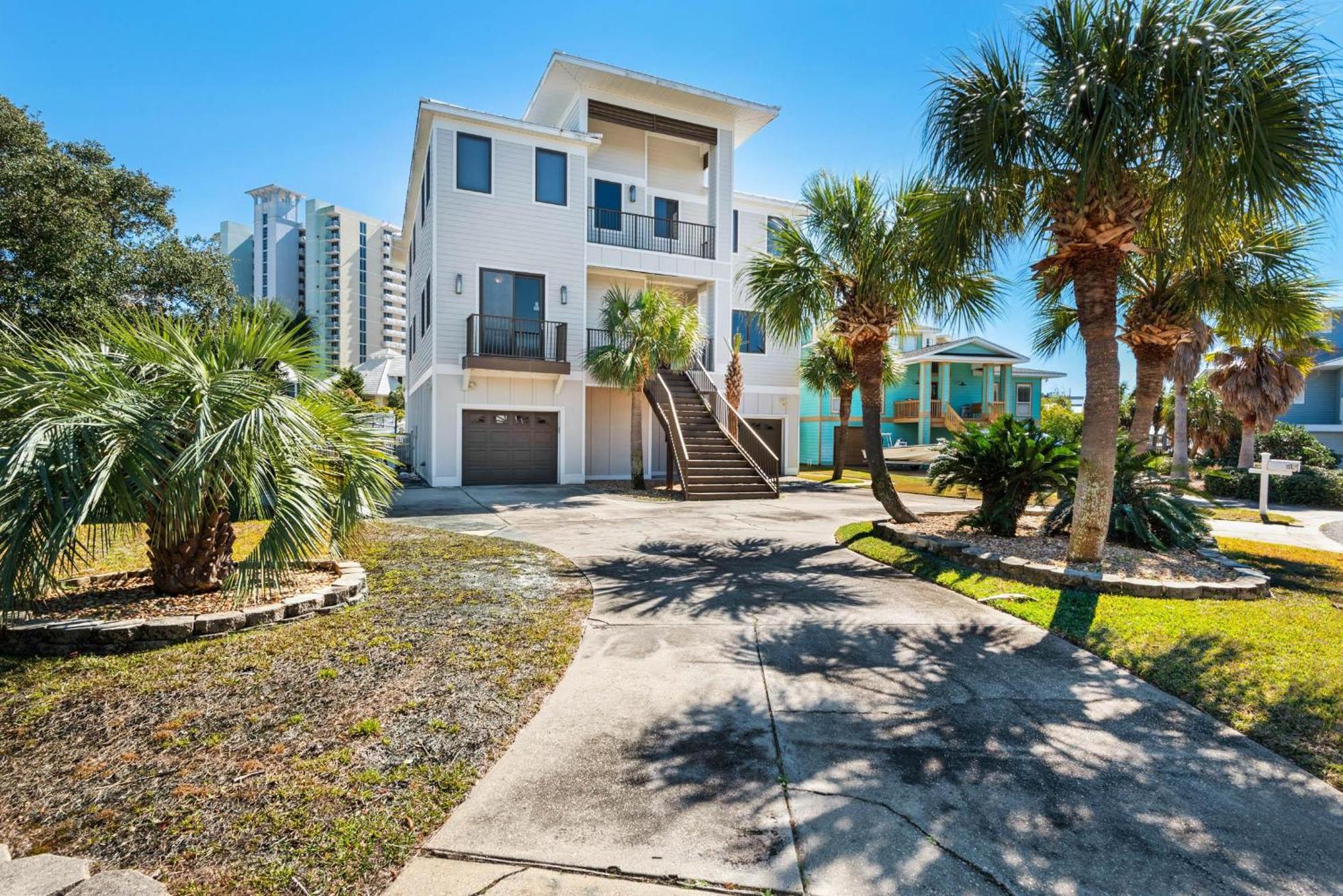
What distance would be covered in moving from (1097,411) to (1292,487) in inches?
671

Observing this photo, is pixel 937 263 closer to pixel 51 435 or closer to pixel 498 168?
pixel 51 435

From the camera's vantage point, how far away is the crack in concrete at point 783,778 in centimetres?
222

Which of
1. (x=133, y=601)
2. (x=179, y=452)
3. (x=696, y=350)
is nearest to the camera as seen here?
(x=179, y=452)

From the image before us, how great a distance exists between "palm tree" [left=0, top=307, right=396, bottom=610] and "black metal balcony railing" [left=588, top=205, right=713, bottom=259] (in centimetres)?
1441

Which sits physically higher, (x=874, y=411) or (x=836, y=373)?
(x=836, y=373)

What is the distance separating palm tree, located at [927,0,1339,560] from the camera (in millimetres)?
5625

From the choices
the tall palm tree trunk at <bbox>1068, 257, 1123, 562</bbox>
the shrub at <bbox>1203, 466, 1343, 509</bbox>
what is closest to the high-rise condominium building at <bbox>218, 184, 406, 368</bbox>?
the shrub at <bbox>1203, 466, 1343, 509</bbox>

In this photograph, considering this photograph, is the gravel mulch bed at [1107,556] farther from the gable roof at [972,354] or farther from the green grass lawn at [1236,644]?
the gable roof at [972,354]

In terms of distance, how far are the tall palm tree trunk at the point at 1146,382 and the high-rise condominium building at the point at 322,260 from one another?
98.0m

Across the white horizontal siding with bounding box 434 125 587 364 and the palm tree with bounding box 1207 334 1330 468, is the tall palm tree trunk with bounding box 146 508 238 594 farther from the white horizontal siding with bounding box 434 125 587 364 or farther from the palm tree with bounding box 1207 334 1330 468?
the palm tree with bounding box 1207 334 1330 468

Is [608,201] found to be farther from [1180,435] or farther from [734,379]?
[1180,435]

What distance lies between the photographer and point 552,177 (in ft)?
57.8

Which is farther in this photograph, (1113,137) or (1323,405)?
(1323,405)

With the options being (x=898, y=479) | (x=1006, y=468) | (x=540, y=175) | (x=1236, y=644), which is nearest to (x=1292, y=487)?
(x=898, y=479)
